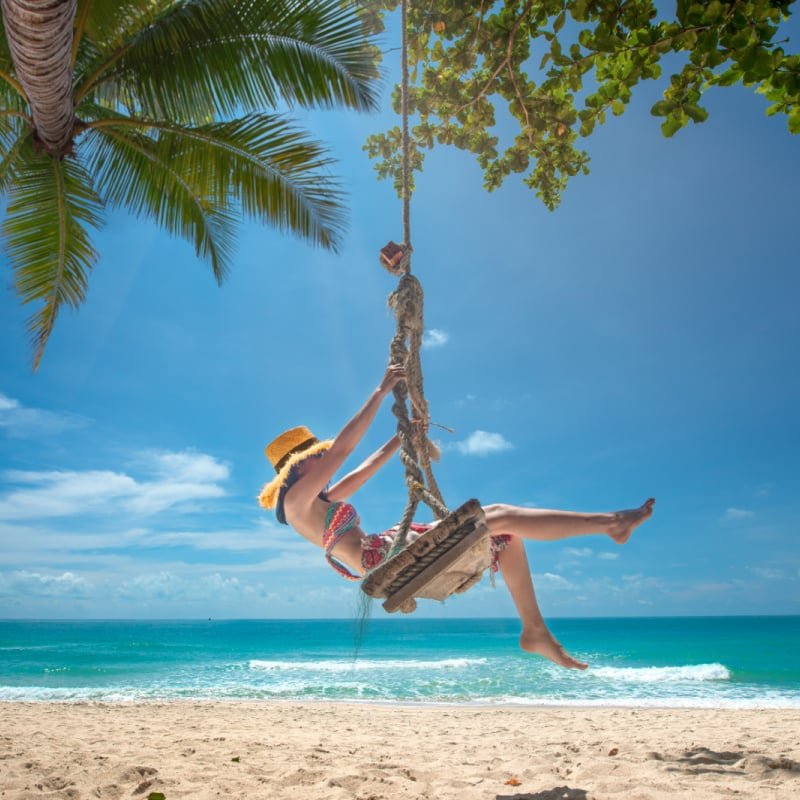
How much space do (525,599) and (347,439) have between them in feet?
3.61

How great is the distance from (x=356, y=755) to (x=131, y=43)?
5.23 metres

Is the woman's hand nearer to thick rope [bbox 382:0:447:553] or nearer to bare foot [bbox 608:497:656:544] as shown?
thick rope [bbox 382:0:447:553]

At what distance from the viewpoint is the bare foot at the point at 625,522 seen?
2600mm

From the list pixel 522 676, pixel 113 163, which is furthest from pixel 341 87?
pixel 522 676

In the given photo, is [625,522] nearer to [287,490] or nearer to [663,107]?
[287,490]

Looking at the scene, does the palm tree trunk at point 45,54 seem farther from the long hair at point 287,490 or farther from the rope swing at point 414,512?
the long hair at point 287,490

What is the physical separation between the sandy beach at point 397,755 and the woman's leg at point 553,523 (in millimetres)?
1522

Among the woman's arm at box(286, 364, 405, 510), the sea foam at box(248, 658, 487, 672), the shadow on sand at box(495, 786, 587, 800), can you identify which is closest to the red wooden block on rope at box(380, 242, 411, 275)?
the woman's arm at box(286, 364, 405, 510)

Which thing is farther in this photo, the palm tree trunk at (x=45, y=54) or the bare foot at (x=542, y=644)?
the bare foot at (x=542, y=644)

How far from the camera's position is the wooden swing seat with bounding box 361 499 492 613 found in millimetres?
2201

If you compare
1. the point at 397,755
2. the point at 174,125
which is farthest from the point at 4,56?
the point at 397,755

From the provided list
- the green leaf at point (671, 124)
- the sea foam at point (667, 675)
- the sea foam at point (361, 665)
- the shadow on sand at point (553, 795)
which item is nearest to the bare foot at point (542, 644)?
the shadow on sand at point (553, 795)

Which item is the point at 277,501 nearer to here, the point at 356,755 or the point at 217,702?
the point at 356,755

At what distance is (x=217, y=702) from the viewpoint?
1006 cm
